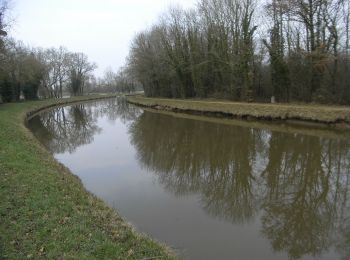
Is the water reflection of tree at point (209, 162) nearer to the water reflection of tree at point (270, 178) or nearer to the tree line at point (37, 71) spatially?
the water reflection of tree at point (270, 178)

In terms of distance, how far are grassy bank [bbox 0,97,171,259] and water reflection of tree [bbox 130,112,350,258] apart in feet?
8.49

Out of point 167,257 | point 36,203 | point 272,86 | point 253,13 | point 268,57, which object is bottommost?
point 167,257

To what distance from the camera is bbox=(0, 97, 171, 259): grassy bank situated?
4.79 metres

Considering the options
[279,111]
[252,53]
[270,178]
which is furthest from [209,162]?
[252,53]

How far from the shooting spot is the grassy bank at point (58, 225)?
4.79m

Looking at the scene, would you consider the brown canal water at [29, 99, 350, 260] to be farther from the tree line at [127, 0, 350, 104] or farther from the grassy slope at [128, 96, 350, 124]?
the tree line at [127, 0, 350, 104]

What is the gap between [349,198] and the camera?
7988 millimetres

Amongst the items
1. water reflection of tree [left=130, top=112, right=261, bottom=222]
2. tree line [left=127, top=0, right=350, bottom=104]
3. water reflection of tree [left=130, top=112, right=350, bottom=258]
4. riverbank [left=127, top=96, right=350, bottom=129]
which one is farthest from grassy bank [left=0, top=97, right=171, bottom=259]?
tree line [left=127, top=0, right=350, bottom=104]

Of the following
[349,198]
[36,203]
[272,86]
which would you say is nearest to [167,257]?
[36,203]

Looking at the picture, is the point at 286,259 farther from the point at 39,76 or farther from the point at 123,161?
the point at 39,76

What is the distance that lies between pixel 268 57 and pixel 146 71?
1979 centimetres

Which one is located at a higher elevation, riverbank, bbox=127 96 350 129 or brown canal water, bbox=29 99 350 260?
riverbank, bbox=127 96 350 129

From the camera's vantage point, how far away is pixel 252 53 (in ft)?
96.1

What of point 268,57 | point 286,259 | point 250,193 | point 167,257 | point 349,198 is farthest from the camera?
point 268,57
